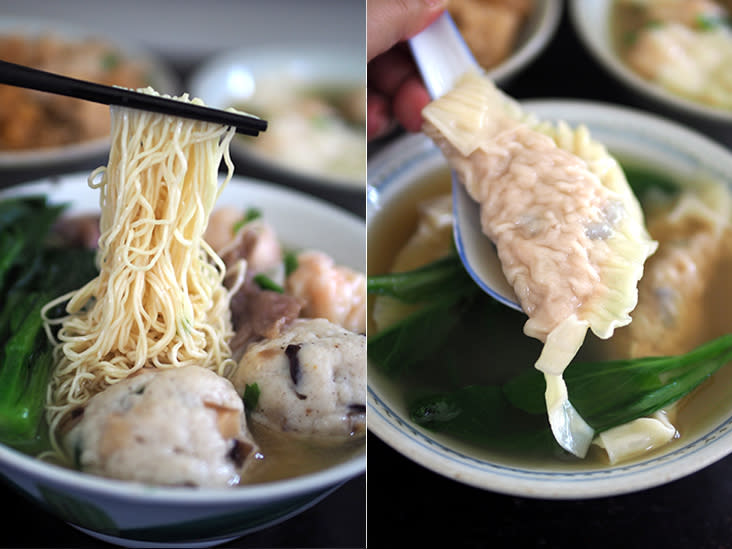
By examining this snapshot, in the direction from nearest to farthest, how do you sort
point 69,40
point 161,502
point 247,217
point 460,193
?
point 161,502
point 460,193
point 247,217
point 69,40

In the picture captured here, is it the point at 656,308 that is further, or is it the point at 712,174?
the point at 712,174

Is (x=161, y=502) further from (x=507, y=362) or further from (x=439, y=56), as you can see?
(x=439, y=56)

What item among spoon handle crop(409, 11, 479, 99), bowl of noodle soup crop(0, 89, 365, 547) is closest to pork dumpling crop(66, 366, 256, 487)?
bowl of noodle soup crop(0, 89, 365, 547)

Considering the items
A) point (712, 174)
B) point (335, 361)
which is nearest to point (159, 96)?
point (335, 361)

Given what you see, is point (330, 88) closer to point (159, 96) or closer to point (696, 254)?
point (696, 254)

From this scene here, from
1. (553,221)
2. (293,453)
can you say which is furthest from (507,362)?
(293,453)
